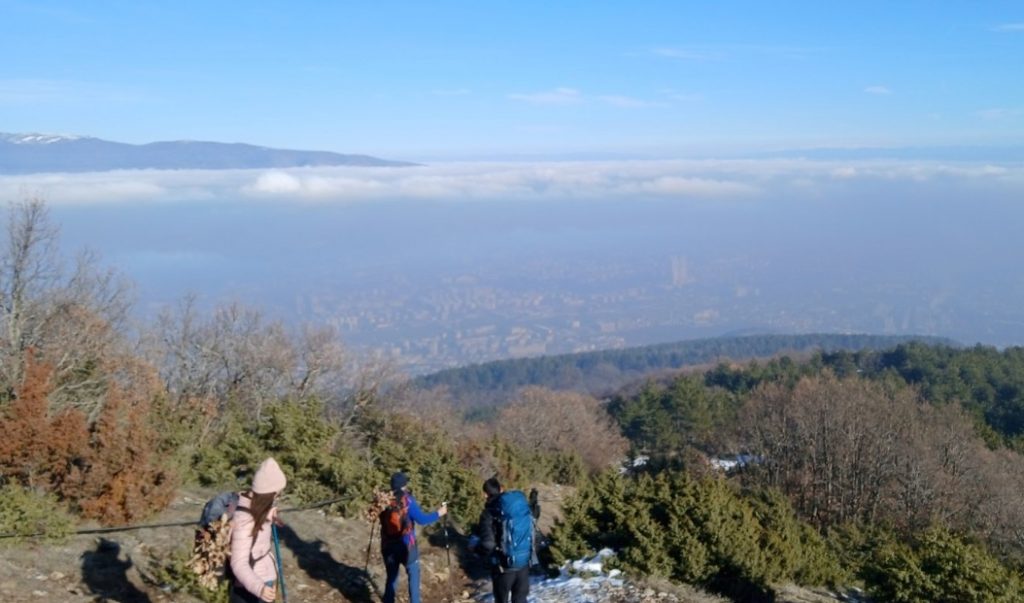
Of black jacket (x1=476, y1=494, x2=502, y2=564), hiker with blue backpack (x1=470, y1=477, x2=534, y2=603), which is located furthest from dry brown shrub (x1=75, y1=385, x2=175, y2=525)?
black jacket (x1=476, y1=494, x2=502, y2=564)

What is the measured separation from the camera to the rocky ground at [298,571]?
7.56 metres

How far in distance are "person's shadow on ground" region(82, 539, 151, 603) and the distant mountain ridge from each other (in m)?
77.7

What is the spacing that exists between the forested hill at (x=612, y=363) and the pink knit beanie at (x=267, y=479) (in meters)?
83.9

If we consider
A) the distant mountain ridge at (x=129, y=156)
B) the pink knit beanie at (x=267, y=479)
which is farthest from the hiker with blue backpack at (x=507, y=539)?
the distant mountain ridge at (x=129, y=156)

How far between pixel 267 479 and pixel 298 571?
4.71 m

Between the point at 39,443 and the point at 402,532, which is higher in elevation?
the point at 39,443

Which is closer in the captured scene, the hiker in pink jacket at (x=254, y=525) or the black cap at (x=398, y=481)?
the hiker in pink jacket at (x=254, y=525)

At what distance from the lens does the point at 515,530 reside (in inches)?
271

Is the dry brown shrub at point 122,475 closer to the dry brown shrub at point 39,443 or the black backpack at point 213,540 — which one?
the dry brown shrub at point 39,443

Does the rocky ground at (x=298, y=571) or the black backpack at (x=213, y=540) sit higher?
the black backpack at (x=213, y=540)

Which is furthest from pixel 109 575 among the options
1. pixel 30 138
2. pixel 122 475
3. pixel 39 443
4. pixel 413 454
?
pixel 30 138

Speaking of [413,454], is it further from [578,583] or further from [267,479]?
[267,479]

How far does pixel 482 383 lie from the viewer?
107m

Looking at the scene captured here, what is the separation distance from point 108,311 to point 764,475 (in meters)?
28.6
